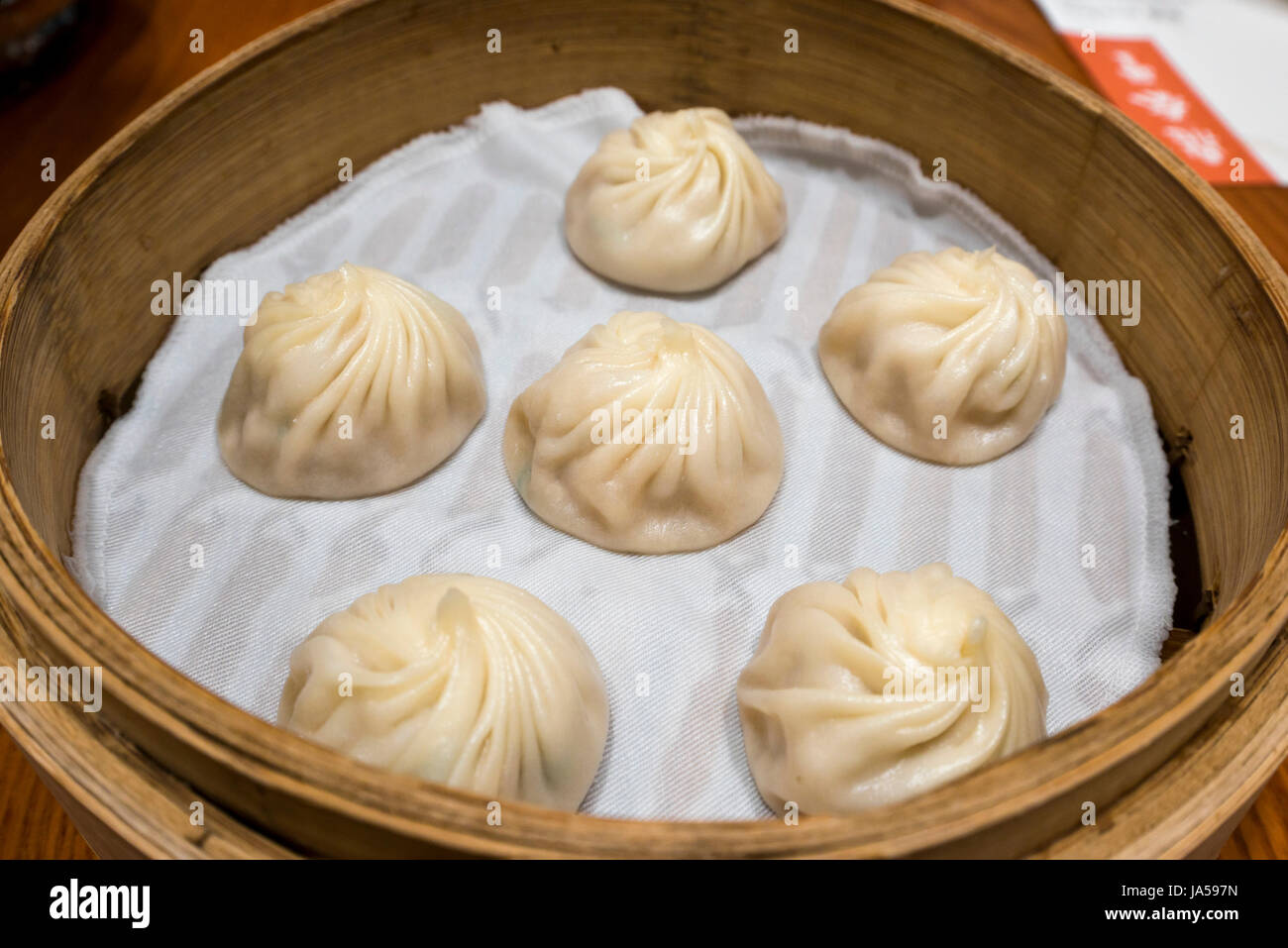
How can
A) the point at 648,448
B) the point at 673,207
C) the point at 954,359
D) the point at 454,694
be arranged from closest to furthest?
the point at 454,694, the point at 648,448, the point at 954,359, the point at 673,207

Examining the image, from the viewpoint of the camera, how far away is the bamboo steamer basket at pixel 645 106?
0.89 m

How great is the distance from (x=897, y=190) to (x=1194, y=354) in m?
0.68

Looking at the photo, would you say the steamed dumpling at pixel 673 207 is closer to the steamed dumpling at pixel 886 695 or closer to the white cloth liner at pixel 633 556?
the white cloth liner at pixel 633 556

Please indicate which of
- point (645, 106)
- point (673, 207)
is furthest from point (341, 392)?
point (645, 106)

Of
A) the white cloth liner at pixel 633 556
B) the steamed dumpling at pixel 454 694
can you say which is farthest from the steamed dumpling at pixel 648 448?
the steamed dumpling at pixel 454 694

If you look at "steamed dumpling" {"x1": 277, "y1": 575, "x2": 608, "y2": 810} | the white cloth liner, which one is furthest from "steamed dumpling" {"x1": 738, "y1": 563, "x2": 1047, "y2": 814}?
"steamed dumpling" {"x1": 277, "y1": 575, "x2": 608, "y2": 810}

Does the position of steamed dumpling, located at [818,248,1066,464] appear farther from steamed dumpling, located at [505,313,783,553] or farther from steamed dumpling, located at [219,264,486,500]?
steamed dumpling, located at [219,264,486,500]

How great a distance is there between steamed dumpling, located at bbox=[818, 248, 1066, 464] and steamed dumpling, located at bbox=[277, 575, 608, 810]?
708mm

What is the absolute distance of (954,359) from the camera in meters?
1.61

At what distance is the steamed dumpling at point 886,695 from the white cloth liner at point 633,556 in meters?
0.12

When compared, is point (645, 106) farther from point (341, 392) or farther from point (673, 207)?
point (341, 392)

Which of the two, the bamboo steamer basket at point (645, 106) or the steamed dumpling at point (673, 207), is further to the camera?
the steamed dumpling at point (673, 207)

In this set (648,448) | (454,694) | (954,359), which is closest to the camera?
(454,694)

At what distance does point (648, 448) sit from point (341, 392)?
463mm
